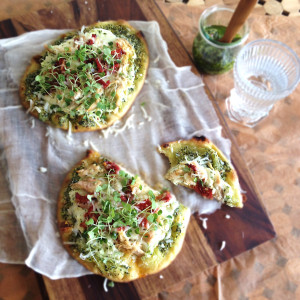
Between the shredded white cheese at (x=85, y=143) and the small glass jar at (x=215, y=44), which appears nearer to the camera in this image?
the shredded white cheese at (x=85, y=143)

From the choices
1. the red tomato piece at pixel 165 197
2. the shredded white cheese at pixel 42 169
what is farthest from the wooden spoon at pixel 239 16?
the shredded white cheese at pixel 42 169

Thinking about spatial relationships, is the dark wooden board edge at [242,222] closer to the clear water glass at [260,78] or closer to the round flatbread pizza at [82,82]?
the clear water glass at [260,78]

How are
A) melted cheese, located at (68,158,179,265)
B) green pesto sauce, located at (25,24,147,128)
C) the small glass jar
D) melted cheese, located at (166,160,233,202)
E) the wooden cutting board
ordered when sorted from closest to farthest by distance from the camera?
melted cheese, located at (68,158,179,265) < the wooden cutting board < melted cheese, located at (166,160,233,202) < green pesto sauce, located at (25,24,147,128) < the small glass jar

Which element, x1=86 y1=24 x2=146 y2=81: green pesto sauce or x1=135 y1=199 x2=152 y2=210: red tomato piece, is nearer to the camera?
x1=135 y1=199 x2=152 y2=210: red tomato piece

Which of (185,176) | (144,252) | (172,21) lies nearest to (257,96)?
(185,176)

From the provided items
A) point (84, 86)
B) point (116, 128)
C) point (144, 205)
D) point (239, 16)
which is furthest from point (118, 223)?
point (239, 16)

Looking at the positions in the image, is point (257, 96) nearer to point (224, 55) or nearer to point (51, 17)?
point (224, 55)

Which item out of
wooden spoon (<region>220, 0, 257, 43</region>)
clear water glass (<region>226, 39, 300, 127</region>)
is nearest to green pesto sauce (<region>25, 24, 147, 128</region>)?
wooden spoon (<region>220, 0, 257, 43</region>)

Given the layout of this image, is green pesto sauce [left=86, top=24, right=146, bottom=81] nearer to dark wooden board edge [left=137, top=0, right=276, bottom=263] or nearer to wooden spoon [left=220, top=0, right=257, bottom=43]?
wooden spoon [left=220, top=0, right=257, bottom=43]
